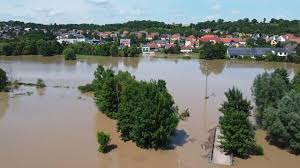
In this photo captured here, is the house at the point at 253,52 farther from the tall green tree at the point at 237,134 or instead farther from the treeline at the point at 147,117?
the tall green tree at the point at 237,134

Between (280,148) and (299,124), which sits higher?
(299,124)

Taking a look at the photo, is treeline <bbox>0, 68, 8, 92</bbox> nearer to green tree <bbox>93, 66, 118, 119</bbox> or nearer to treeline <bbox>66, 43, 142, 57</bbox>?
green tree <bbox>93, 66, 118, 119</bbox>

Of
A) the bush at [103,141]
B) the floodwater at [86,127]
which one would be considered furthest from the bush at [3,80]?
the bush at [103,141]

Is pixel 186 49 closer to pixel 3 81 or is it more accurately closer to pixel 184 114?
pixel 3 81

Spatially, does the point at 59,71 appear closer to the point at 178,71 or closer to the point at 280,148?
the point at 178,71

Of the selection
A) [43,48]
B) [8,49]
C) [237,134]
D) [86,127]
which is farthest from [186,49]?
[237,134]

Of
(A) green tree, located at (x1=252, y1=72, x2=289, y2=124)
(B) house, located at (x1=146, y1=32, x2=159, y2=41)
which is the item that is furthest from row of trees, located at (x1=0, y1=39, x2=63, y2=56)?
(A) green tree, located at (x1=252, y1=72, x2=289, y2=124)

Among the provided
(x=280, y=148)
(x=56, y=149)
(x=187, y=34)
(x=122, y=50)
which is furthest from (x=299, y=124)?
(x=187, y=34)
